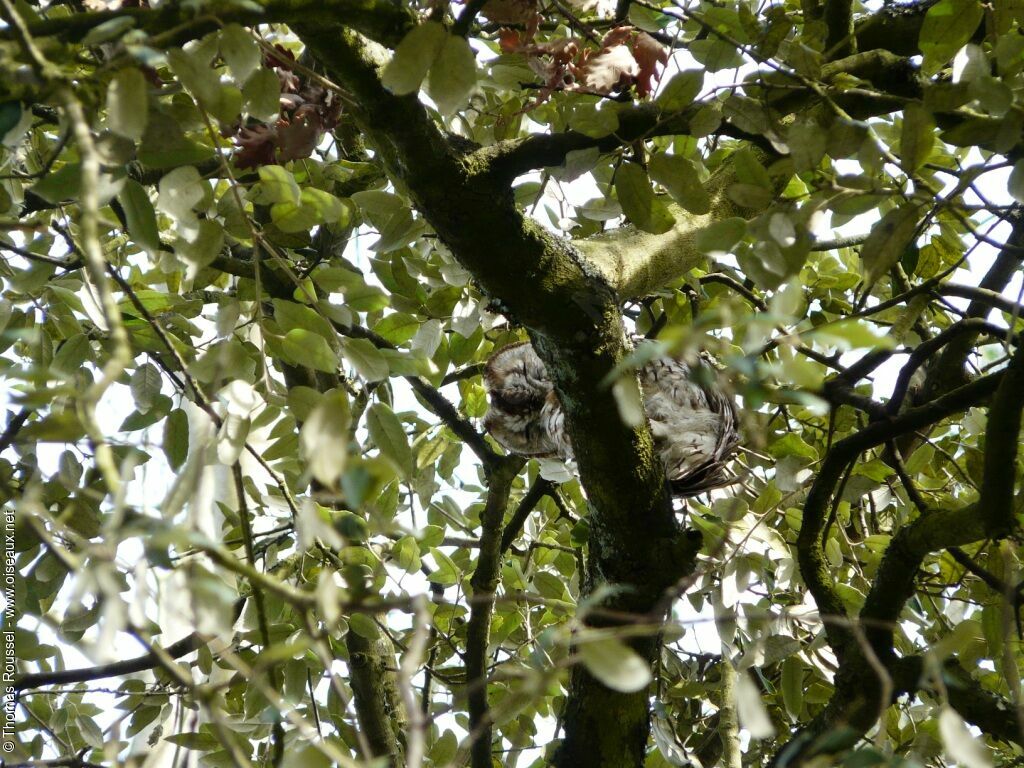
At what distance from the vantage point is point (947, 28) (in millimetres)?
1247

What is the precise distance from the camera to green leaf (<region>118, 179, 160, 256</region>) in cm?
107

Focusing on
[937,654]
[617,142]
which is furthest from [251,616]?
[937,654]

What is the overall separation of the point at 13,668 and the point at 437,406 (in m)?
1.02

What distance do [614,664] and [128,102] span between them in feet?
1.98

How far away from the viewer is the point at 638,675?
0.71 meters

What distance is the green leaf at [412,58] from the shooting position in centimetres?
98

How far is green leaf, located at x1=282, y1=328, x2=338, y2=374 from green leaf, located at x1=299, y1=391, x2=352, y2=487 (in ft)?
1.17

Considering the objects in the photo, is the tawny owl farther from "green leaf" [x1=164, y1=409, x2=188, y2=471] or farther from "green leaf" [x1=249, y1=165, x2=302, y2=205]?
"green leaf" [x1=249, y1=165, x2=302, y2=205]

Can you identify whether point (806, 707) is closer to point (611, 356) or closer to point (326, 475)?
point (611, 356)

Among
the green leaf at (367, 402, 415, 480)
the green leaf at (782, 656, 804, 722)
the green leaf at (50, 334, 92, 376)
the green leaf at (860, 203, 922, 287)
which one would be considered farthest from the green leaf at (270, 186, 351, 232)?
the green leaf at (782, 656, 804, 722)

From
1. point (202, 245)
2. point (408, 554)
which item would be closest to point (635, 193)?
point (202, 245)

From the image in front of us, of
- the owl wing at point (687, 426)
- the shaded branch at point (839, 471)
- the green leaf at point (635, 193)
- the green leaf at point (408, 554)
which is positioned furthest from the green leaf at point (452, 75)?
the green leaf at point (408, 554)

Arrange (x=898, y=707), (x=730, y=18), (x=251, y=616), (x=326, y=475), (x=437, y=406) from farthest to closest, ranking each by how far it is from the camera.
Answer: (x=437, y=406), (x=898, y=707), (x=251, y=616), (x=730, y=18), (x=326, y=475)

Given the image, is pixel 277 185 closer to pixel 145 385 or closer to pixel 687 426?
pixel 145 385
